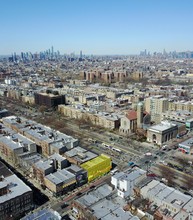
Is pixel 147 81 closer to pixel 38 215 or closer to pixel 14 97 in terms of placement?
pixel 14 97

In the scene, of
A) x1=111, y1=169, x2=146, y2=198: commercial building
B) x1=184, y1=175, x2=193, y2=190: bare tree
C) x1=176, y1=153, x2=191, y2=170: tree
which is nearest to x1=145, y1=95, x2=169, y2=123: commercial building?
x1=176, y1=153, x2=191, y2=170: tree

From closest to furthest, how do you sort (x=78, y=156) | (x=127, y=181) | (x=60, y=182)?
(x=127, y=181)
(x=60, y=182)
(x=78, y=156)

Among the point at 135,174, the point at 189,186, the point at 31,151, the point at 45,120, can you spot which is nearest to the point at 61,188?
the point at 135,174

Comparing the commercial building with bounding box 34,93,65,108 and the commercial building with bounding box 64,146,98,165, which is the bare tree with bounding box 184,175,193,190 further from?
the commercial building with bounding box 34,93,65,108

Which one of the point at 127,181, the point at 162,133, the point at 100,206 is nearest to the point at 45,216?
the point at 100,206

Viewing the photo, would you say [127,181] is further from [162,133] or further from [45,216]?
[162,133]

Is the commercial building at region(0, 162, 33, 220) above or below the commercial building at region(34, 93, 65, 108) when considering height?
below

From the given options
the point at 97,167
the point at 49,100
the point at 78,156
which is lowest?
the point at 97,167
